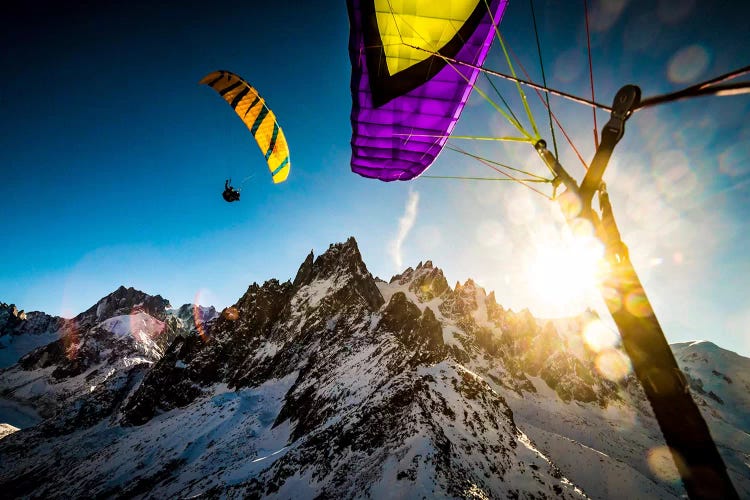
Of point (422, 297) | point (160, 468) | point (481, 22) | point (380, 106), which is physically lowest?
point (160, 468)

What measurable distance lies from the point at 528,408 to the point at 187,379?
84.1 metres

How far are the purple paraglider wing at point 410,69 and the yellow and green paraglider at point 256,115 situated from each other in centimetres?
1095

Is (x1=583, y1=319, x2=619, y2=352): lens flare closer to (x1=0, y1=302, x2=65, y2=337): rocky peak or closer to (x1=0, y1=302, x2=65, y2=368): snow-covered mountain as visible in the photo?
(x1=0, y1=302, x2=65, y2=368): snow-covered mountain

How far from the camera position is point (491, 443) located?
20531 mm

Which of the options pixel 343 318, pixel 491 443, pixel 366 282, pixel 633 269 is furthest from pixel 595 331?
pixel 633 269

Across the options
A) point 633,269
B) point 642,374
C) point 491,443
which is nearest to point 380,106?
point 633,269

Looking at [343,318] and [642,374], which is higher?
[343,318]

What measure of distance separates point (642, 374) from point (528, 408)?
3846 inches

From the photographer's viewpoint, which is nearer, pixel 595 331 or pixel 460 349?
pixel 460 349

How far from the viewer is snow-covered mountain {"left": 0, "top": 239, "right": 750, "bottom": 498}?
1938cm

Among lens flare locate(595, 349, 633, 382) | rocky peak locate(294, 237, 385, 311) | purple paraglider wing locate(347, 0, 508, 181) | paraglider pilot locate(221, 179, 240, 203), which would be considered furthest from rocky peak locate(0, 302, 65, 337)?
lens flare locate(595, 349, 633, 382)

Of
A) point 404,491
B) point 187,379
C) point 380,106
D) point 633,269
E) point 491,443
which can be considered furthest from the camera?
point 187,379

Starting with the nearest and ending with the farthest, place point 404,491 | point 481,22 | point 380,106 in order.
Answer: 1. point 481,22
2. point 380,106
3. point 404,491

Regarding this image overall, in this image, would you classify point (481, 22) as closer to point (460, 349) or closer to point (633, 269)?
point (633, 269)
